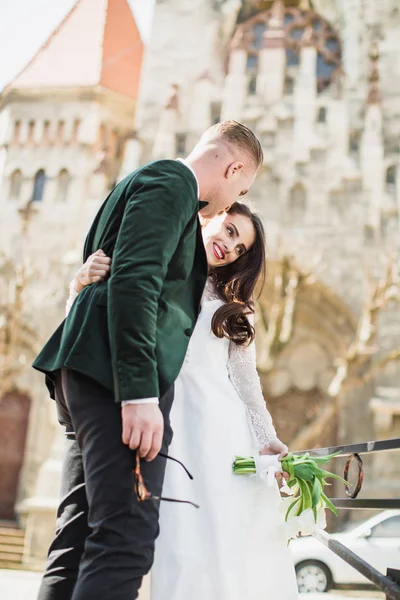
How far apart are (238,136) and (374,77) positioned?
10585 mm

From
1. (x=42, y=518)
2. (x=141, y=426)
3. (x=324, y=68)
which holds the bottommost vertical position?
(x=42, y=518)

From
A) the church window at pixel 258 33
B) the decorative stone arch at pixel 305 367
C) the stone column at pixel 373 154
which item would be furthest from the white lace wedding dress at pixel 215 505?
the church window at pixel 258 33

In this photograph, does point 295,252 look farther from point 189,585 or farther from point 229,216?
point 189,585

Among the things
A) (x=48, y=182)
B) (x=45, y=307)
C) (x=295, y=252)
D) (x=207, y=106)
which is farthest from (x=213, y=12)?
(x=45, y=307)

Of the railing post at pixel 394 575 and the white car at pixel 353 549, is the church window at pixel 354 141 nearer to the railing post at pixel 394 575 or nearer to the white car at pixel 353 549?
the white car at pixel 353 549

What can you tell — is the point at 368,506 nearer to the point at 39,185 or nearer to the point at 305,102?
the point at 305,102

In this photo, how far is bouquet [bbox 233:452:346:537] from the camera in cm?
200

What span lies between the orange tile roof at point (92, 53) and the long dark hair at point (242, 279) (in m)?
12.0

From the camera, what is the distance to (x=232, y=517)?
193 cm

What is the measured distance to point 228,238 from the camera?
2238mm

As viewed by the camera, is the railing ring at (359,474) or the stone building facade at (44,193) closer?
the railing ring at (359,474)

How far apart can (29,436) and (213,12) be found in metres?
9.43

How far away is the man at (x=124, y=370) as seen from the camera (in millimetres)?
1439

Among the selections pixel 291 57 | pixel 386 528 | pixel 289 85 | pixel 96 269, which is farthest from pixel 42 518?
pixel 291 57
